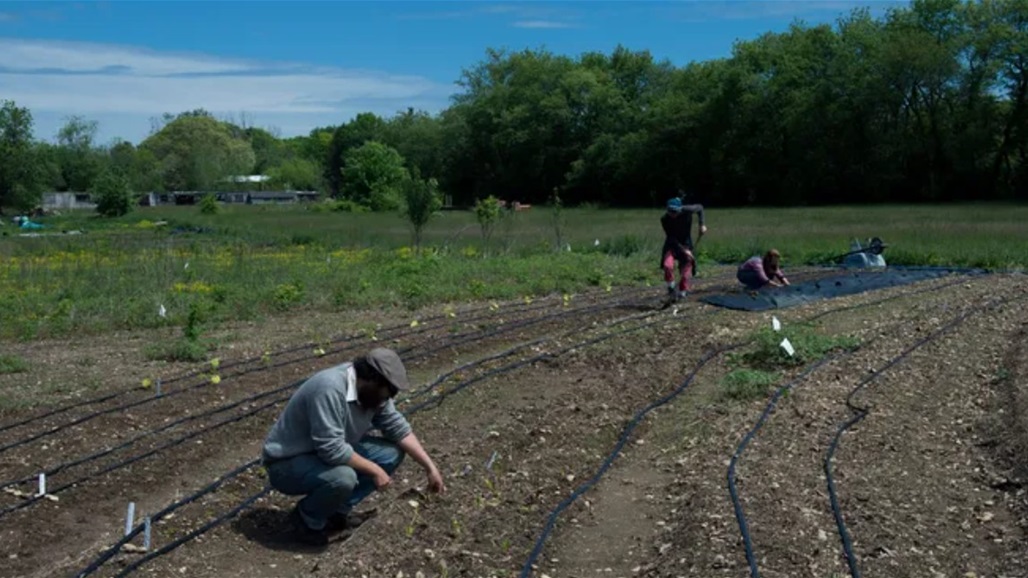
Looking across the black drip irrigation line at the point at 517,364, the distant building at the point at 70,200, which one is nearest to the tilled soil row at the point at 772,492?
the black drip irrigation line at the point at 517,364

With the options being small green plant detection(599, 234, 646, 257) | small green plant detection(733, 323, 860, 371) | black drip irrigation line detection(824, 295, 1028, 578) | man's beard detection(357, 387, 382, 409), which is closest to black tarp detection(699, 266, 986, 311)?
black drip irrigation line detection(824, 295, 1028, 578)

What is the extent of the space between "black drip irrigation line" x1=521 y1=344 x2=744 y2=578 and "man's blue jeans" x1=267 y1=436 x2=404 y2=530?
37.2 inches

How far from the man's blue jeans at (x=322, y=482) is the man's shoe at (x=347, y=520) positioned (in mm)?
51

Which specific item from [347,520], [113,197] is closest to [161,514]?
[347,520]

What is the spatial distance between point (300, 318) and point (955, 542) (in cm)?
1069

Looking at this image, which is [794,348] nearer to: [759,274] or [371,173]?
[759,274]

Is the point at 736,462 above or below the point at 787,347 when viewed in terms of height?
below

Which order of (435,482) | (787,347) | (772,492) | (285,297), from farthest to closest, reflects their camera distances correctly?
(285,297)
(787,347)
(772,492)
(435,482)

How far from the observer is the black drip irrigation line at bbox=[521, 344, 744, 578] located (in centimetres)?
542

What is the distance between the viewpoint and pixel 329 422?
17.6ft

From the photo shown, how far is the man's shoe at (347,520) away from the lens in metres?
5.77

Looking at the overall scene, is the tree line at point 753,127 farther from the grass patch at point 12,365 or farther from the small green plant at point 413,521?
the small green plant at point 413,521

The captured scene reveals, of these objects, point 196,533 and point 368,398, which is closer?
point 368,398

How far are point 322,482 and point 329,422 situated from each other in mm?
330
